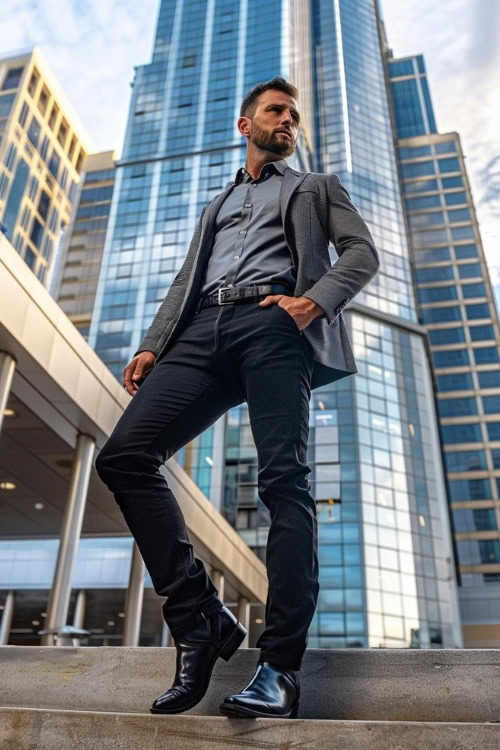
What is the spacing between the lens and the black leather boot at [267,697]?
1.59 metres

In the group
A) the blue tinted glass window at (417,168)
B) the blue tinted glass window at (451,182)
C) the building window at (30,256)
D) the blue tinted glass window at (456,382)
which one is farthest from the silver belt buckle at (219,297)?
the blue tinted glass window at (417,168)

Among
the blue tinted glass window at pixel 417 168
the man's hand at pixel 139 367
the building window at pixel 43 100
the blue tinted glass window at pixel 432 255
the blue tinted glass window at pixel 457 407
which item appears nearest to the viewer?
the man's hand at pixel 139 367

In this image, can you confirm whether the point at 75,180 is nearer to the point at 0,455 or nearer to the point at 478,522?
the point at 478,522

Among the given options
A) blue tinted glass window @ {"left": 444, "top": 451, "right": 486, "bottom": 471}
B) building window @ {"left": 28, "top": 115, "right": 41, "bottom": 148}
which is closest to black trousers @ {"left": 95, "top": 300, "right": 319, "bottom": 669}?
blue tinted glass window @ {"left": 444, "top": 451, "right": 486, "bottom": 471}

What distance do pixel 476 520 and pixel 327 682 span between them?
6091cm

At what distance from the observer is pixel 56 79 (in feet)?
224

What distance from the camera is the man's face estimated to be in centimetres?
261

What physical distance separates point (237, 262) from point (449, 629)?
41.1 meters

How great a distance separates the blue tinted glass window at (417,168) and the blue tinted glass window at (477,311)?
1832cm

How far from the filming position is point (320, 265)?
240 centimetres

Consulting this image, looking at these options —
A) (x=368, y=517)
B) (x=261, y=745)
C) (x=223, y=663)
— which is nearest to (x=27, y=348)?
(x=223, y=663)

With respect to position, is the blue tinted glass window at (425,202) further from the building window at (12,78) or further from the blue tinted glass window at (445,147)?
the building window at (12,78)

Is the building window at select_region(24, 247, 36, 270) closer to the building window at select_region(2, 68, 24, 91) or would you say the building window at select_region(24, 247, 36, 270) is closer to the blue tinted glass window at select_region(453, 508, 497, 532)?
the building window at select_region(2, 68, 24, 91)

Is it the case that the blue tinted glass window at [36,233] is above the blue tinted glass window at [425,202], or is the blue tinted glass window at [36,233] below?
below
